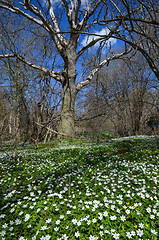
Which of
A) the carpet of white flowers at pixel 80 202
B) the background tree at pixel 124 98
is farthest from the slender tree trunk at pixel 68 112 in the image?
the carpet of white flowers at pixel 80 202

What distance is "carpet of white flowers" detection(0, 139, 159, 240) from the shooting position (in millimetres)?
1825

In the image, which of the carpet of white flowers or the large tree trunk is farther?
the large tree trunk

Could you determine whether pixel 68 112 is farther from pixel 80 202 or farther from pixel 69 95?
pixel 80 202

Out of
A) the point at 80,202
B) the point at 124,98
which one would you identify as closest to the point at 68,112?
the point at 124,98

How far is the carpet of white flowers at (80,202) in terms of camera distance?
1825 millimetres

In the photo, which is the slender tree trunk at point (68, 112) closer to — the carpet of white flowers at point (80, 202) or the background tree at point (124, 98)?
the background tree at point (124, 98)

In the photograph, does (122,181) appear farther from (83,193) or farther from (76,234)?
(76,234)

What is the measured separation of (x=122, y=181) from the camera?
9.27 ft

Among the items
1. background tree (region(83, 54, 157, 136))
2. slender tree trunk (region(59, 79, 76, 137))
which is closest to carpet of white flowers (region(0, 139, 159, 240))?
slender tree trunk (region(59, 79, 76, 137))

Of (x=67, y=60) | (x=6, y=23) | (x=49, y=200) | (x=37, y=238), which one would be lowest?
(x=37, y=238)

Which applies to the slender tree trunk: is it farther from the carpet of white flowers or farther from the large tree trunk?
the carpet of white flowers

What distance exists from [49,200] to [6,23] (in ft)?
25.3

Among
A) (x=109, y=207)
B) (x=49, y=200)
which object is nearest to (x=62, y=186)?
(x=49, y=200)

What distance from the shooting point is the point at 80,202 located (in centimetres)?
229
